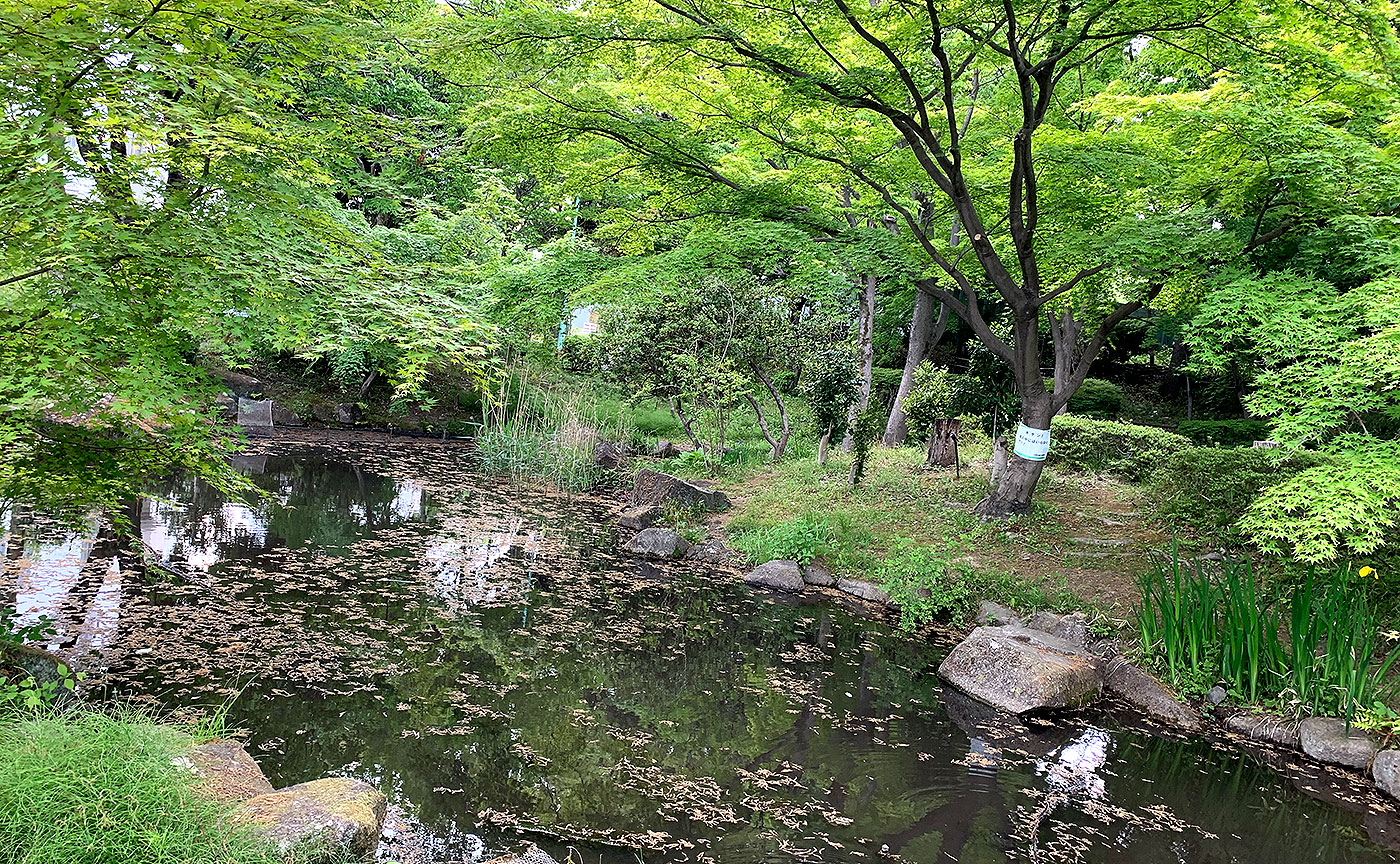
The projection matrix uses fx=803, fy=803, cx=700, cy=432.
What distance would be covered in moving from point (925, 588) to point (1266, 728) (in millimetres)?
2427

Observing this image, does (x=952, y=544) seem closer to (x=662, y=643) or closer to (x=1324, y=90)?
(x=662, y=643)

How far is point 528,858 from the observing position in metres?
2.79

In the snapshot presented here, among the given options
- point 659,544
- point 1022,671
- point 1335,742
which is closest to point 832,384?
point 659,544

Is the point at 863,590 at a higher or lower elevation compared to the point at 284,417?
lower

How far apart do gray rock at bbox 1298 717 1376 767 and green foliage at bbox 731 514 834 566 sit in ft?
12.5

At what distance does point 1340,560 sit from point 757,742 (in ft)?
13.1

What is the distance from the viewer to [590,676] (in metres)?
4.86

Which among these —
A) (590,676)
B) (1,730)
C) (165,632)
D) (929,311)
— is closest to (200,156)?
(1,730)

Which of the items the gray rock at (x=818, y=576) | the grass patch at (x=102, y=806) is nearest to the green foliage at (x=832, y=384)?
the gray rock at (x=818, y=576)

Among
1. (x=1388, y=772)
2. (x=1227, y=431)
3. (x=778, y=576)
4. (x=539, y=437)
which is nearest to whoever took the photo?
(x=1388, y=772)

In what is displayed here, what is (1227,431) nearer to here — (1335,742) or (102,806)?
(1335,742)

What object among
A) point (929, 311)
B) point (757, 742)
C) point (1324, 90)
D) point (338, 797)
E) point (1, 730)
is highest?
point (1324, 90)

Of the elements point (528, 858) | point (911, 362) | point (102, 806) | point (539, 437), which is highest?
point (911, 362)

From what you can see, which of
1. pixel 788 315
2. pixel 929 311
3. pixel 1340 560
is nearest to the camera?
pixel 1340 560
